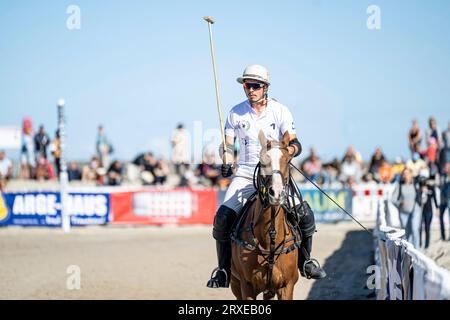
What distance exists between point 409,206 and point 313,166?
10.2m

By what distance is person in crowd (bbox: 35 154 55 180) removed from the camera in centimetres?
2583

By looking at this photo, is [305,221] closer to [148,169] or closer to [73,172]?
[148,169]

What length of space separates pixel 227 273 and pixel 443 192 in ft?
31.5

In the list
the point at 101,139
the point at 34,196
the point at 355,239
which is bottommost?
the point at 355,239

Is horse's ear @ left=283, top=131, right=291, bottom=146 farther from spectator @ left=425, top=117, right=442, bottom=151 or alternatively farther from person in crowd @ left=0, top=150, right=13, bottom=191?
person in crowd @ left=0, top=150, right=13, bottom=191

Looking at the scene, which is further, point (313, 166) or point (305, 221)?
point (313, 166)

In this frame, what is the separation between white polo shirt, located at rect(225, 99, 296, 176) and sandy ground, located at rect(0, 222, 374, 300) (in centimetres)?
503

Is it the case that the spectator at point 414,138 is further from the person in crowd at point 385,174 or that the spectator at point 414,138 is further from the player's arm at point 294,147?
the player's arm at point 294,147

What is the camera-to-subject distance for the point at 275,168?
6.95 m

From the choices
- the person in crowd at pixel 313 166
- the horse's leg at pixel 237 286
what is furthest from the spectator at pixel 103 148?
the horse's leg at pixel 237 286

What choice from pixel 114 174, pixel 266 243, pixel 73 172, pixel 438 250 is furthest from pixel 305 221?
pixel 73 172

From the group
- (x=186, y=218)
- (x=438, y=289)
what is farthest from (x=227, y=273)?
(x=186, y=218)

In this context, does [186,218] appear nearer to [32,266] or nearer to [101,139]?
[101,139]
